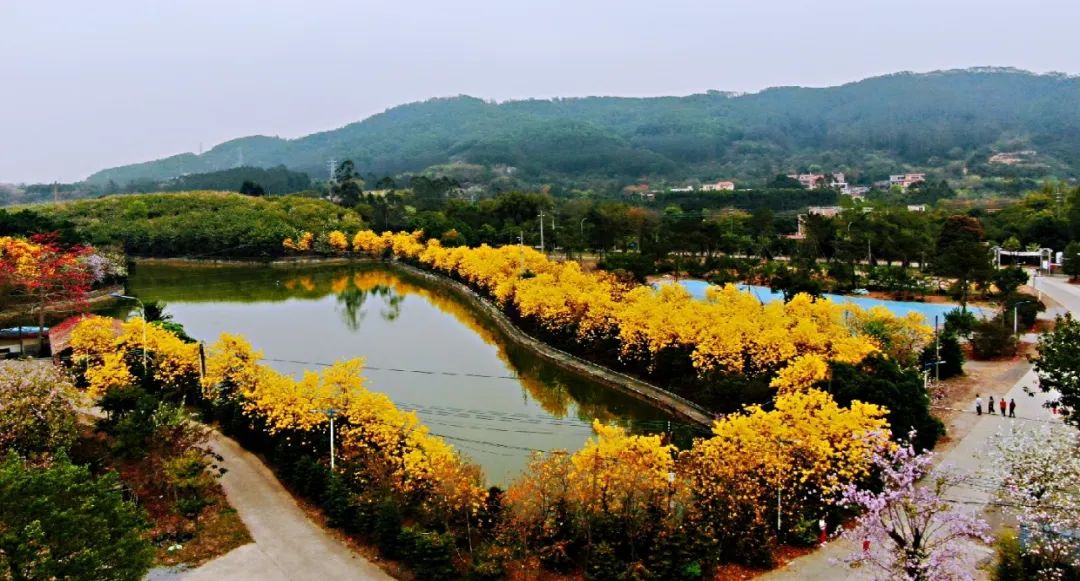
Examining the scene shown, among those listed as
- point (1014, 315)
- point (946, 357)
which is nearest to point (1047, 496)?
point (946, 357)

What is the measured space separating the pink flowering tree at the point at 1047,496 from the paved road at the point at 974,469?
0.52 meters

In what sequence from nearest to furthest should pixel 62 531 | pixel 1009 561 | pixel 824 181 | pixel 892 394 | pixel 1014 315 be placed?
pixel 62 531 → pixel 1009 561 → pixel 892 394 → pixel 1014 315 → pixel 824 181

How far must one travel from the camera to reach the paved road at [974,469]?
9531 mm

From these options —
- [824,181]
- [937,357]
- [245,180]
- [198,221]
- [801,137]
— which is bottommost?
[937,357]

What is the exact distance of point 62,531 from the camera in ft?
24.9

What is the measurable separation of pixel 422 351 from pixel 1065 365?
697 inches

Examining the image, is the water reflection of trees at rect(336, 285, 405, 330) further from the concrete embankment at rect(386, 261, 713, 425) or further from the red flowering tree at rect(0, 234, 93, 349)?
the red flowering tree at rect(0, 234, 93, 349)

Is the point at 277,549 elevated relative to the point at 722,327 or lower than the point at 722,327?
lower

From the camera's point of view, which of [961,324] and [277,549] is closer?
[277,549]

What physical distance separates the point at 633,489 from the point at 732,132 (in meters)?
155

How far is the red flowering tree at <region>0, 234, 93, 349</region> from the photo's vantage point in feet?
79.9

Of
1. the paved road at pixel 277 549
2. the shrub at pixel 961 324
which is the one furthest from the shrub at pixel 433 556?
the shrub at pixel 961 324

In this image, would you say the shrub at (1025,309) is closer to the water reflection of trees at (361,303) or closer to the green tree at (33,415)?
the water reflection of trees at (361,303)

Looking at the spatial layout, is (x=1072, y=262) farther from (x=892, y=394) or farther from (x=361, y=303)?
(x=361, y=303)
